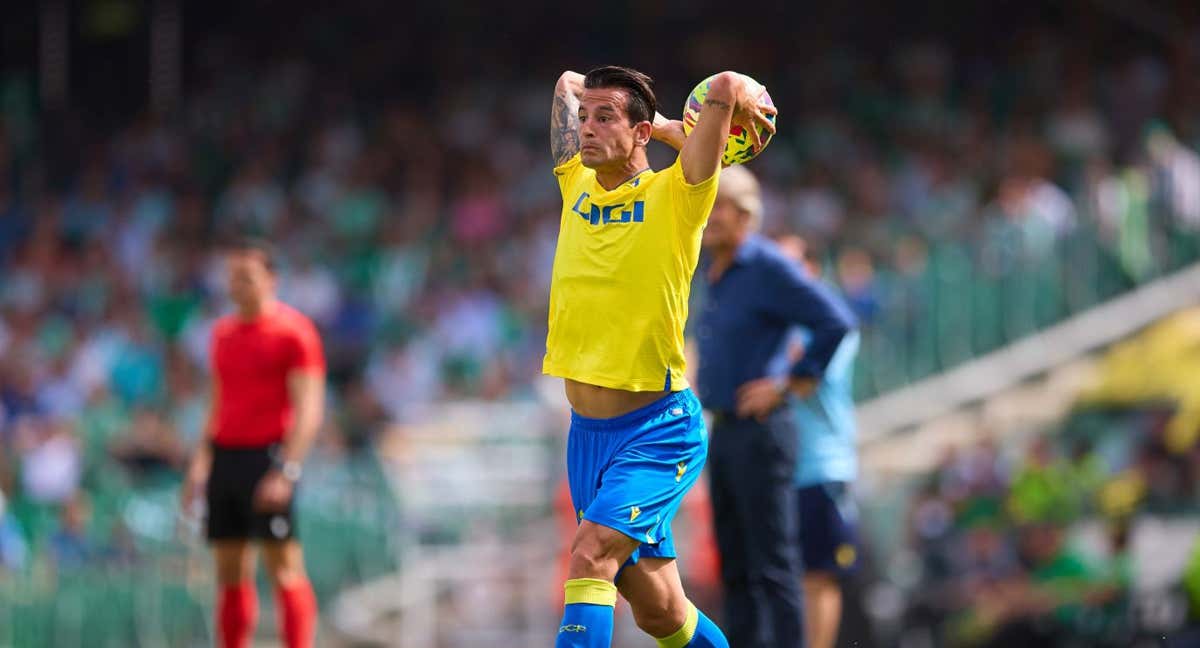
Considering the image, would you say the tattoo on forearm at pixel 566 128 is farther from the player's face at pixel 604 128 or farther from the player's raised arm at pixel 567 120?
the player's face at pixel 604 128

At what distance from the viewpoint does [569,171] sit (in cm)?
660

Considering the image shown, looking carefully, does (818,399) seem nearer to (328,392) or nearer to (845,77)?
(328,392)

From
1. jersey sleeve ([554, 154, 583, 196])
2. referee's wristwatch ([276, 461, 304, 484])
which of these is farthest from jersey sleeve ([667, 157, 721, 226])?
referee's wristwatch ([276, 461, 304, 484])

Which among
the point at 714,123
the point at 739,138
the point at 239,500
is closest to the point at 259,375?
the point at 239,500

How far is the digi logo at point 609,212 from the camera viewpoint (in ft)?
20.2

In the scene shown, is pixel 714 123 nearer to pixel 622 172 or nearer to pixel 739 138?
pixel 739 138

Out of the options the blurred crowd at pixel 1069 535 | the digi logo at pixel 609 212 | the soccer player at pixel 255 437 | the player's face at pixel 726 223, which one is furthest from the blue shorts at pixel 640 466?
the blurred crowd at pixel 1069 535

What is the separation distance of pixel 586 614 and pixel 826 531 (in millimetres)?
2949

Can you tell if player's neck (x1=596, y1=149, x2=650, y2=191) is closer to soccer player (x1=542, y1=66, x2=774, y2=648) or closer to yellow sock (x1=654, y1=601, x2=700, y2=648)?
soccer player (x1=542, y1=66, x2=774, y2=648)

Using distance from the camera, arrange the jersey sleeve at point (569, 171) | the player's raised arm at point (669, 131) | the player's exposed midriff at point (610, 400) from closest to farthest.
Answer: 1. the player's exposed midriff at point (610, 400)
2. the player's raised arm at point (669, 131)
3. the jersey sleeve at point (569, 171)

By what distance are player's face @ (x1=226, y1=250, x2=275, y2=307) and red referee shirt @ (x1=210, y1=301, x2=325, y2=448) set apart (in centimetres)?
12

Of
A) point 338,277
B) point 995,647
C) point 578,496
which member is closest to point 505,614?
point 995,647

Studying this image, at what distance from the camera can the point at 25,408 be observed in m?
16.8

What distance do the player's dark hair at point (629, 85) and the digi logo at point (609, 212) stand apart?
11.4 inches
